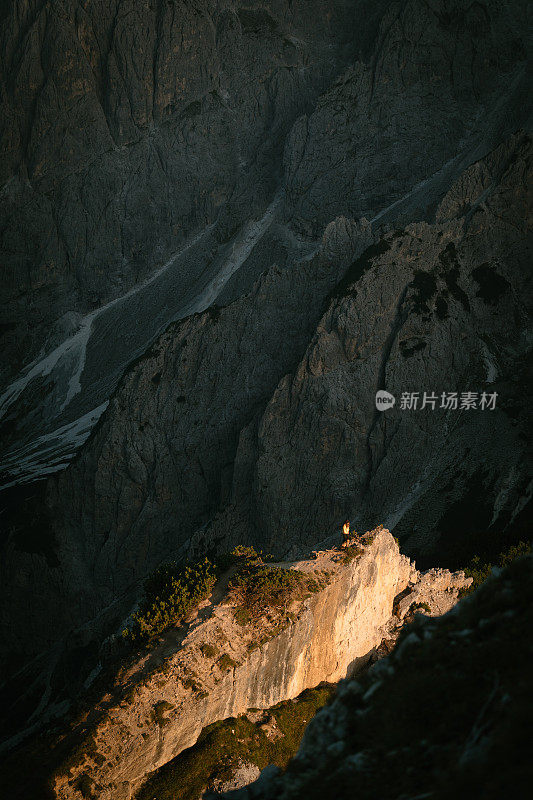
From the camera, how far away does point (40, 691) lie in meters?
56.7

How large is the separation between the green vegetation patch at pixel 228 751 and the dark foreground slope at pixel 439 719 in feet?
32.6

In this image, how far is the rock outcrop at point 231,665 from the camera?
72.3 feet

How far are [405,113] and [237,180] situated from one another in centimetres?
2893

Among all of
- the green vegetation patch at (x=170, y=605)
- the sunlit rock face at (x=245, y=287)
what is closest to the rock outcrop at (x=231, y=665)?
the green vegetation patch at (x=170, y=605)

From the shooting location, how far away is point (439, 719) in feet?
36.7

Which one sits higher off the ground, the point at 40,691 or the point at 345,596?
the point at 345,596

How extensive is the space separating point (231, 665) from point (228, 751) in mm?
2857

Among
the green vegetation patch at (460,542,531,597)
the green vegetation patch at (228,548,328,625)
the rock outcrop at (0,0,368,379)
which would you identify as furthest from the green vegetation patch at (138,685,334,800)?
the rock outcrop at (0,0,368,379)

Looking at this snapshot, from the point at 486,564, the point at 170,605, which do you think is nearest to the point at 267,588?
the point at 170,605

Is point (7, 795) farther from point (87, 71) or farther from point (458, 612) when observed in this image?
point (87, 71)

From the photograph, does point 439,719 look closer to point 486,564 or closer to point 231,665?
point 231,665

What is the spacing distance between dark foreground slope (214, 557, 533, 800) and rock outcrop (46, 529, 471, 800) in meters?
9.82

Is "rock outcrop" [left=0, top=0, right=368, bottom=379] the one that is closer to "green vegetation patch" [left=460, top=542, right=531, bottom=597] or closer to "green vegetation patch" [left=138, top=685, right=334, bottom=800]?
"green vegetation patch" [left=460, top=542, right=531, bottom=597]

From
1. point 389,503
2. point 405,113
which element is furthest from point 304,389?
point 405,113
